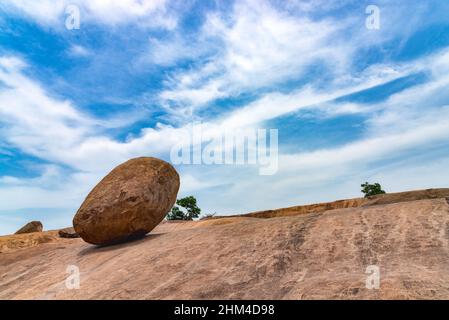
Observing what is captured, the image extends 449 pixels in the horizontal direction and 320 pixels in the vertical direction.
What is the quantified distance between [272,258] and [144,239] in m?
6.51

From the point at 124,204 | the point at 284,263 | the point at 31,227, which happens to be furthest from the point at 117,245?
the point at 31,227

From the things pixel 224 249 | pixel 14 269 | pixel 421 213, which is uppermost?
pixel 421 213

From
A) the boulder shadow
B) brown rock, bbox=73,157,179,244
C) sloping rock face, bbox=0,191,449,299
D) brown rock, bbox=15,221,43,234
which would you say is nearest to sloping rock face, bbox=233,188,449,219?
sloping rock face, bbox=0,191,449,299

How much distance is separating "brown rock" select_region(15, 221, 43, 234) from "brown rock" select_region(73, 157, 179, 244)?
46.4 feet

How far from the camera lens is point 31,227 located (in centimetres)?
2636

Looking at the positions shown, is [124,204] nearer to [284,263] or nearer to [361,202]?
[284,263]

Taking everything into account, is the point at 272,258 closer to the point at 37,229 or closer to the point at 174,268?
the point at 174,268

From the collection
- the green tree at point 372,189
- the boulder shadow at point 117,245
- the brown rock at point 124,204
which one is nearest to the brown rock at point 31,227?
the boulder shadow at point 117,245

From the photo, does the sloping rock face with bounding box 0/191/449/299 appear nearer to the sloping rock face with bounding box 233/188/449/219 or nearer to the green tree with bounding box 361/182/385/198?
the sloping rock face with bounding box 233/188/449/219

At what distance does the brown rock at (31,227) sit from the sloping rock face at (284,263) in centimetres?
1420

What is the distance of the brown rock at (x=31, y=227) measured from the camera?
2602 cm

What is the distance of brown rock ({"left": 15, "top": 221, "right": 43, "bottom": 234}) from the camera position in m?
26.0

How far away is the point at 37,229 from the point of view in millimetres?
26625
